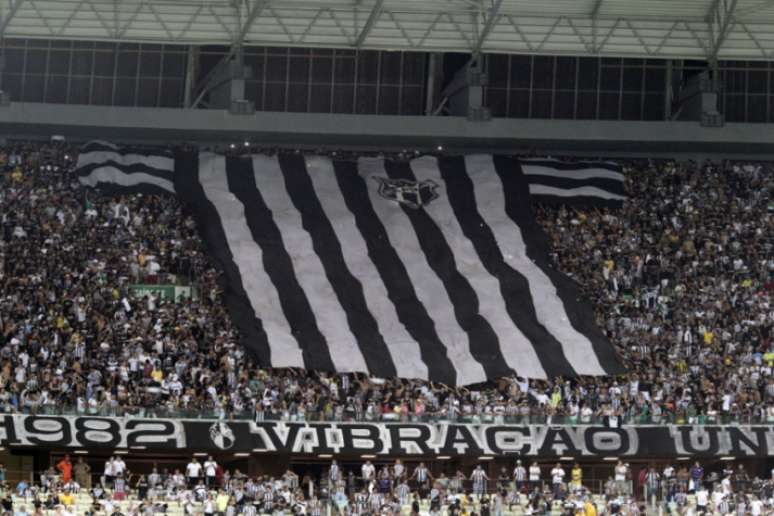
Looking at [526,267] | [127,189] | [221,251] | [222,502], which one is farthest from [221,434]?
[526,267]

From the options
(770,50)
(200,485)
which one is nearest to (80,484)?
(200,485)

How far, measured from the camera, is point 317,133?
6009 cm

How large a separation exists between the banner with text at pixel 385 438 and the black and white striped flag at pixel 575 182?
43.3 ft

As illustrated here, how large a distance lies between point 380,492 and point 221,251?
500 inches

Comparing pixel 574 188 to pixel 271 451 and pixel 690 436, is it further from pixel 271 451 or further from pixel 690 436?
pixel 271 451

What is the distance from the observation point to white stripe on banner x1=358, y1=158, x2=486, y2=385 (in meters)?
52.3

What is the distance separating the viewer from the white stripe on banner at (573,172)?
6131cm

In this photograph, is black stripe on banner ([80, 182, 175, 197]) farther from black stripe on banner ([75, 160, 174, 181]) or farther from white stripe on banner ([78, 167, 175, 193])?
black stripe on banner ([75, 160, 174, 181])

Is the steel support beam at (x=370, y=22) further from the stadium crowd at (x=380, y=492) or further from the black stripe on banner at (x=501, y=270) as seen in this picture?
the stadium crowd at (x=380, y=492)

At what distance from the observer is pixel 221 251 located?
2211 inches

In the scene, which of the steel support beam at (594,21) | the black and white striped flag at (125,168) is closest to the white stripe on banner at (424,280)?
the black and white striped flag at (125,168)

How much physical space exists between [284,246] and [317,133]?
5.00 m

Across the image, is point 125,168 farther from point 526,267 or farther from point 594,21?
point 594,21

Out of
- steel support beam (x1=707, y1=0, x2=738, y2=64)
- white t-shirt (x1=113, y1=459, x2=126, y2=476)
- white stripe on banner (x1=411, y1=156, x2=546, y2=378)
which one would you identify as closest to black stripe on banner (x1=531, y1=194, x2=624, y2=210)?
white stripe on banner (x1=411, y1=156, x2=546, y2=378)
